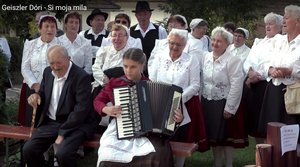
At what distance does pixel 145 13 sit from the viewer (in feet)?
22.8

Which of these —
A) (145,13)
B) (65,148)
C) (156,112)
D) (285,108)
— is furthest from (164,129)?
(145,13)

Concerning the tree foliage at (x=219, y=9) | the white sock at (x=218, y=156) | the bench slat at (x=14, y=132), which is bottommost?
the white sock at (x=218, y=156)

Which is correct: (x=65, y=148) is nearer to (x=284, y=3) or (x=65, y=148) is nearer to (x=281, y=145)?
(x=281, y=145)

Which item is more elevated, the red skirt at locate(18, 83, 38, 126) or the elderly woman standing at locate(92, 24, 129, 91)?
the elderly woman standing at locate(92, 24, 129, 91)

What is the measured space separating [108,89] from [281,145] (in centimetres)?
266

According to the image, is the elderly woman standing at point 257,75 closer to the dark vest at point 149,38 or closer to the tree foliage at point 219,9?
the dark vest at point 149,38

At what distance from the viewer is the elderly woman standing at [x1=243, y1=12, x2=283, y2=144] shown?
5.38 meters

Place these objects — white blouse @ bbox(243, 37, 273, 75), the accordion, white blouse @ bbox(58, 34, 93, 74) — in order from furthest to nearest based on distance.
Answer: white blouse @ bbox(58, 34, 93, 74) → white blouse @ bbox(243, 37, 273, 75) → the accordion

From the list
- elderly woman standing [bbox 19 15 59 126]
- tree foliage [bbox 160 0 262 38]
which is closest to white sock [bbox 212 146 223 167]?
elderly woman standing [bbox 19 15 59 126]

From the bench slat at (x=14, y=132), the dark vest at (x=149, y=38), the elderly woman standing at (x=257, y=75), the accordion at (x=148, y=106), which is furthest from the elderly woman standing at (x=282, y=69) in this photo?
the bench slat at (x=14, y=132)

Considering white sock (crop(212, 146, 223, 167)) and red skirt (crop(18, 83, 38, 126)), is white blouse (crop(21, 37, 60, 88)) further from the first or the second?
white sock (crop(212, 146, 223, 167))

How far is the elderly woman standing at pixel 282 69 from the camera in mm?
4797

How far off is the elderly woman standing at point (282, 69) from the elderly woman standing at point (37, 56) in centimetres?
259

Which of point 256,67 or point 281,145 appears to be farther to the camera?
point 256,67
